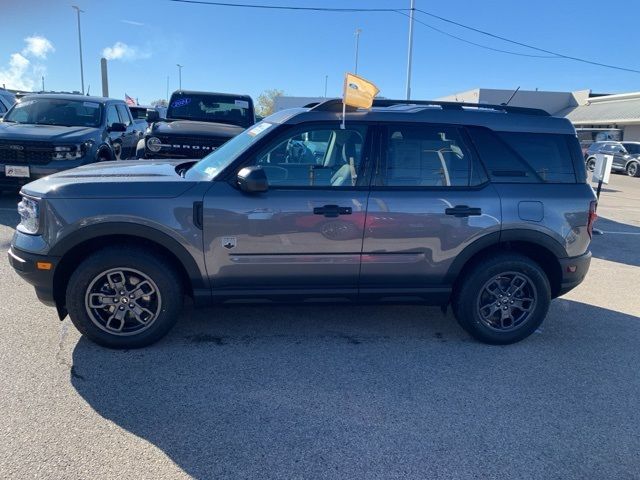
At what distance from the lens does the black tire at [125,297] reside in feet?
11.7

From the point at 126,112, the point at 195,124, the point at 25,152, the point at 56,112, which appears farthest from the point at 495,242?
the point at 126,112

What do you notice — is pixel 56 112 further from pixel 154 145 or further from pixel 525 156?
pixel 525 156

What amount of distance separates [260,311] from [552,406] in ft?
8.27

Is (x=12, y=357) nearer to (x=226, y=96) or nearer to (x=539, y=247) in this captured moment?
(x=539, y=247)

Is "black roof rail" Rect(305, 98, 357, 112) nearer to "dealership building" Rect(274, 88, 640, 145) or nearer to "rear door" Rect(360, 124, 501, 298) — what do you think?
"rear door" Rect(360, 124, 501, 298)

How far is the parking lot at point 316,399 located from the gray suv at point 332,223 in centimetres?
37

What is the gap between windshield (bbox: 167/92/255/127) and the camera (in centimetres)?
982

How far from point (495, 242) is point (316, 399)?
6.34 ft

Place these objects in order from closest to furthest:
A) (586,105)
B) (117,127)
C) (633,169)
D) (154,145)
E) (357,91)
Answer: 1. (357,91)
2. (154,145)
3. (117,127)
4. (633,169)
5. (586,105)

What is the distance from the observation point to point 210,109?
992 centimetres

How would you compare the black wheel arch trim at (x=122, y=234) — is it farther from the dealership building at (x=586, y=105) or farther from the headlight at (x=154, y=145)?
the dealership building at (x=586, y=105)

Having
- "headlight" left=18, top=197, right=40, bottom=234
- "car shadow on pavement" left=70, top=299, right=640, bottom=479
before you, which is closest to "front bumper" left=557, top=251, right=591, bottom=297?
"car shadow on pavement" left=70, top=299, right=640, bottom=479

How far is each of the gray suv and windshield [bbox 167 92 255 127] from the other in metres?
5.86

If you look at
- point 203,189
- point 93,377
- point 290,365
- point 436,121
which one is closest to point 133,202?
point 203,189
